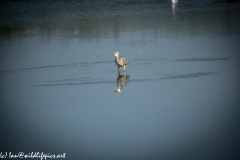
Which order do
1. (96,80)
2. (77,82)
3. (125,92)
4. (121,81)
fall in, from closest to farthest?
(125,92) → (121,81) → (77,82) → (96,80)

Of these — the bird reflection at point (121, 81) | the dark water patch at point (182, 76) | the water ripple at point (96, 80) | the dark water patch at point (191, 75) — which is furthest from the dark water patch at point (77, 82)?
the dark water patch at point (191, 75)

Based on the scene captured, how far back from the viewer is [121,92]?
1666 centimetres

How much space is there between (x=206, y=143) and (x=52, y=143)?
329 centimetres

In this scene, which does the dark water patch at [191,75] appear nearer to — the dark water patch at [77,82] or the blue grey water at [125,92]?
the blue grey water at [125,92]

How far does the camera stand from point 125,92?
16.6 metres

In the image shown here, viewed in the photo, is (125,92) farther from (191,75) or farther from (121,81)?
(191,75)

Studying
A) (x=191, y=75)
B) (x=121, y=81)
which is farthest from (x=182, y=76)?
(x=121, y=81)

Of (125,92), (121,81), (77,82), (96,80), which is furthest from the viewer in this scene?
(96,80)

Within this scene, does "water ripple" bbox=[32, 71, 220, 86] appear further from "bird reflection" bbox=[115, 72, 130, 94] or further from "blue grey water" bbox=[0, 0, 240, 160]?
"bird reflection" bbox=[115, 72, 130, 94]

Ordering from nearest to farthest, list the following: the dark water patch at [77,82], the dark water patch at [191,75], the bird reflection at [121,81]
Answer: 1. the bird reflection at [121,81]
2. the dark water patch at [77,82]
3. the dark water patch at [191,75]

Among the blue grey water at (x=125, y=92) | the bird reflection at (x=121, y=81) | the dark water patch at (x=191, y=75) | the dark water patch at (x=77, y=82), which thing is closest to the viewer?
the blue grey water at (x=125, y=92)

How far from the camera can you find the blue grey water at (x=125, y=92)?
12.4 m

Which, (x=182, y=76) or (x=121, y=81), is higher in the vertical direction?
(x=182, y=76)

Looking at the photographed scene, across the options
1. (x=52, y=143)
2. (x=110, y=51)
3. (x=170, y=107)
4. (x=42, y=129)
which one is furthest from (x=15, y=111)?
(x=110, y=51)
